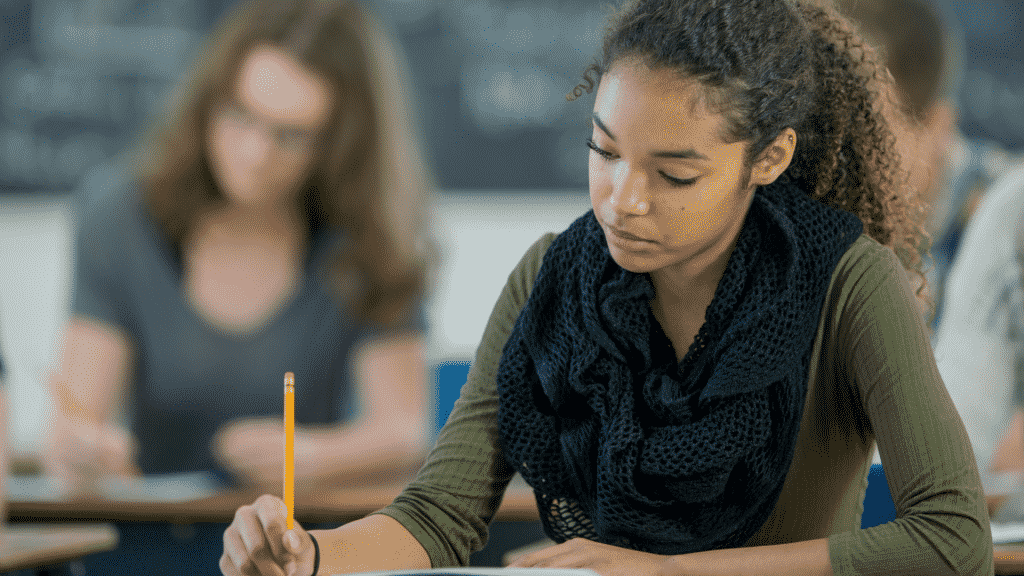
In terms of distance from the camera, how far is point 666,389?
98 centimetres

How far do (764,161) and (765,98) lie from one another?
0.06 metres

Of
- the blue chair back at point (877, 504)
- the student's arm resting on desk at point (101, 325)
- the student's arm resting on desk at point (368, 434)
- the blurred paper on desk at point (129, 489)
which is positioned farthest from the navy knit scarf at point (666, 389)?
the student's arm resting on desk at point (101, 325)

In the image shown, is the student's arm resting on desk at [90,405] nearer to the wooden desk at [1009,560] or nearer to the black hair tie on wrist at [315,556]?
the black hair tie on wrist at [315,556]

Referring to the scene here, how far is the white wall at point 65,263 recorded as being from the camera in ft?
9.74

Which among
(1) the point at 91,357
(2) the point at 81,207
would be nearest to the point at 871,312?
(1) the point at 91,357

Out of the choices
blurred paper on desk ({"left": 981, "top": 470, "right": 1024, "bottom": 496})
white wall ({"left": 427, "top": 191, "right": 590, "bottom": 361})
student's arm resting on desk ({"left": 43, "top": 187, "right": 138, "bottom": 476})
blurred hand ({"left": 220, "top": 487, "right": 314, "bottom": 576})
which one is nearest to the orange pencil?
blurred hand ({"left": 220, "top": 487, "right": 314, "bottom": 576})

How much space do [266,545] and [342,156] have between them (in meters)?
1.80

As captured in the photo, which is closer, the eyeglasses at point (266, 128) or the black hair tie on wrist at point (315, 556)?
the black hair tie on wrist at point (315, 556)

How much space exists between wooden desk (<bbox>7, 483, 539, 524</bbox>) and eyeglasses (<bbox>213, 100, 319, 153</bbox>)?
0.95 metres

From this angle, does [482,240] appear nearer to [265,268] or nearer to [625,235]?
[265,268]

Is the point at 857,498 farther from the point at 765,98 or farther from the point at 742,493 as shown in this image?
the point at 765,98

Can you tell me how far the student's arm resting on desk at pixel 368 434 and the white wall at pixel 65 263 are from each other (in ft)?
1.22

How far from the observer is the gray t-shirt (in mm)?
2594

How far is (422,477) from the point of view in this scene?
3.41 feet
